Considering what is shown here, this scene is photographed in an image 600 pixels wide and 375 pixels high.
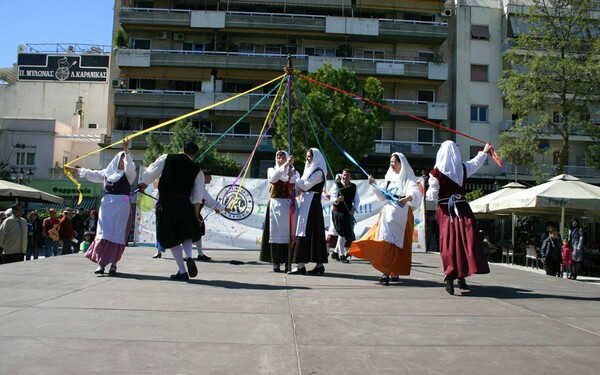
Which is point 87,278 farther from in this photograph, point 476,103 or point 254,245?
point 476,103

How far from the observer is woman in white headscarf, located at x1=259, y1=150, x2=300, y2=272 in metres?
9.52

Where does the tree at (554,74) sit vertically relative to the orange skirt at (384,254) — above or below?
above

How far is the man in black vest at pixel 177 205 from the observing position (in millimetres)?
7984

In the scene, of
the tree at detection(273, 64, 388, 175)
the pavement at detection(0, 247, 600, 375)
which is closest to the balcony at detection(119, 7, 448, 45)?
the tree at detection(273, 64, 388, 175)

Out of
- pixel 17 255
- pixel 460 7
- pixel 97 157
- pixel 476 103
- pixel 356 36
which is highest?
pixel 460 7

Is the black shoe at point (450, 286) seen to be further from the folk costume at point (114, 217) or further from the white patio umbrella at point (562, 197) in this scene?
the white patio umbrella at point (562, 197)

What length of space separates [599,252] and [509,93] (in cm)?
1084

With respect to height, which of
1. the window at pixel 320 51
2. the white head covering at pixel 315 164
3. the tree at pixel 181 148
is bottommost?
the white head covering at pixel 315 164

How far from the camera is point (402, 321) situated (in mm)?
5281

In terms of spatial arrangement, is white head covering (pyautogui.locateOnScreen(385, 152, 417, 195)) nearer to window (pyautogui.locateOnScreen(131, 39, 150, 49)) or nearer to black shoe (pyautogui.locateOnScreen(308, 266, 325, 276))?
black shoe (pyautogui.locateOnScreen(308, 266, 325, 276))

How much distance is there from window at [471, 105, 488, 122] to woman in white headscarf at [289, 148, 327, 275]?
119ft

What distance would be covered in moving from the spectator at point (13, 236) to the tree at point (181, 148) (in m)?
20.9

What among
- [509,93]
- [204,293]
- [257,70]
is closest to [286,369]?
[204,293]

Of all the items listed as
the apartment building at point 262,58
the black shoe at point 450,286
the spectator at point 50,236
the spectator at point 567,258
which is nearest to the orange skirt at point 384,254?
the black shoe at point 450,286
